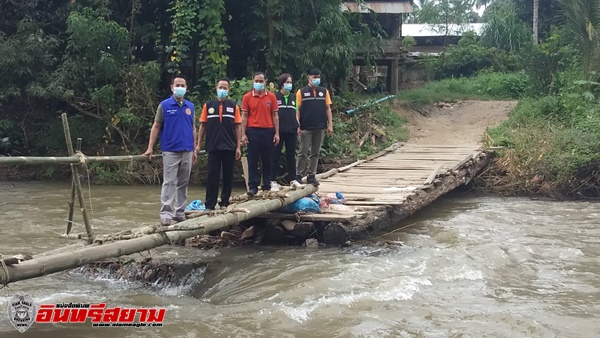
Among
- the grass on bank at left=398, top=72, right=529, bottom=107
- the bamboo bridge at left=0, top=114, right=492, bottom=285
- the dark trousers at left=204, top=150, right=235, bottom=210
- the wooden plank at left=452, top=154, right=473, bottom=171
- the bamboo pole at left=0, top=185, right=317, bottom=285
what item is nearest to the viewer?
the bamboo pole at left=0, top=185, right=317, bottom=285

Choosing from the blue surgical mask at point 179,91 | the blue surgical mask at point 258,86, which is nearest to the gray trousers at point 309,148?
the blue surgical mask at point 258,86

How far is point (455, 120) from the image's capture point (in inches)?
704

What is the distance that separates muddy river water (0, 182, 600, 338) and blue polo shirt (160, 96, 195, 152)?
4.34ft

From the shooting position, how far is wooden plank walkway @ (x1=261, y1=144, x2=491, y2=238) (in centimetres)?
746

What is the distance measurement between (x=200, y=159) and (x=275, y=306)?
8.49 m

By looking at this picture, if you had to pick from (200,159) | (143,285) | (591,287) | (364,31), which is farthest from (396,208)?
(364,31)

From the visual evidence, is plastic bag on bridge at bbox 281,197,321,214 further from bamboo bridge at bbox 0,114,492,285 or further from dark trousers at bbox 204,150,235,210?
dark trousers at bbox 204,150,235,210

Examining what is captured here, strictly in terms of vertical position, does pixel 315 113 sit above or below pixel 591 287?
above

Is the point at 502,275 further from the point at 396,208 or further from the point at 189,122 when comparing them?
the point at 189,122

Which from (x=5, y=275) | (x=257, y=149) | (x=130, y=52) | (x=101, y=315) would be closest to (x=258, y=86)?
(x=257, y=149)

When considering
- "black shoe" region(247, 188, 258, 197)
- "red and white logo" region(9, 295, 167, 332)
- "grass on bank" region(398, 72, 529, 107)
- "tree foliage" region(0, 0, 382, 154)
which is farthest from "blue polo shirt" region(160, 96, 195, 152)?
"grass on bank" region(398, 72, 529, 107)

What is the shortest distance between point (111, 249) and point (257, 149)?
258 centimetres

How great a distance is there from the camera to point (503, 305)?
542cm

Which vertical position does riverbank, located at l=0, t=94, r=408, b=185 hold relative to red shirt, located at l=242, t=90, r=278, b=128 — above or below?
below
